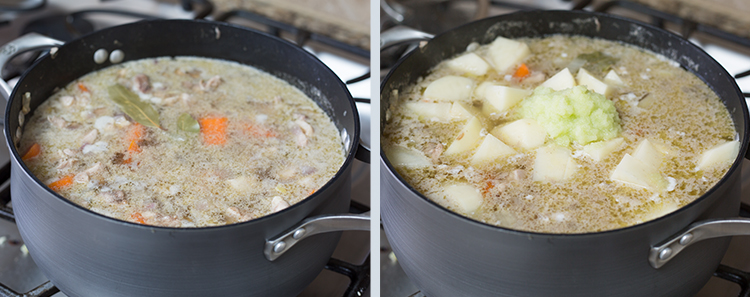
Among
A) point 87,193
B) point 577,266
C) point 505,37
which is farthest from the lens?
point 505,37

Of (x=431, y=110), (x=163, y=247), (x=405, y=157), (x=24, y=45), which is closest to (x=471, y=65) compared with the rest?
(x=431, y=110)

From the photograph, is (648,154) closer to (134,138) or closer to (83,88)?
(134,138)

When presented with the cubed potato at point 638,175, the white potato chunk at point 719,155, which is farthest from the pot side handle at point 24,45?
the white potato chunk at point 719,155

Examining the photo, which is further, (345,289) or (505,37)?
(505,37)

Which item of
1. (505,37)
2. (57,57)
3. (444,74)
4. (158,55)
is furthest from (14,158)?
(505,37)

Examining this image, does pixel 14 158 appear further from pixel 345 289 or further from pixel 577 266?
pixel 577 266

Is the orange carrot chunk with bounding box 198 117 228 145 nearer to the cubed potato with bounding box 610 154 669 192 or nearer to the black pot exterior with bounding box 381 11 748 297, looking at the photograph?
the black pot exterior with bounding box 381 11 748 297
